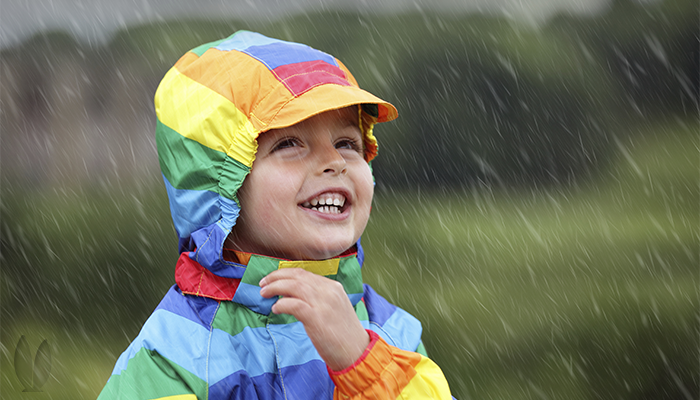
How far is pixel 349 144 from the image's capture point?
1485mm

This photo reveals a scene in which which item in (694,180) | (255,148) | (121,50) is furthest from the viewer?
(121,50)

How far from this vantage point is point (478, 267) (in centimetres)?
306

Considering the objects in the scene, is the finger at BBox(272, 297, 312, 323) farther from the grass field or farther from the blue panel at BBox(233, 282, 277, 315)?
the grass field

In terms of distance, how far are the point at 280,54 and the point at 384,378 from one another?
0.82 metres

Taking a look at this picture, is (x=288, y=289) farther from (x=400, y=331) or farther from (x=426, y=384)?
(x=400, y=331)

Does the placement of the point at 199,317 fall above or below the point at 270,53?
below

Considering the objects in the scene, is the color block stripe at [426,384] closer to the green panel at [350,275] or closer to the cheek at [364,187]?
the green panel at [350,275]

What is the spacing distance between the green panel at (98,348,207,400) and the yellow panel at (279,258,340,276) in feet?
1.05

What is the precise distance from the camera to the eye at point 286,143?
1346 millimetres

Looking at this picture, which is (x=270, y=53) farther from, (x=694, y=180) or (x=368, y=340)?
(x=694, y=180)

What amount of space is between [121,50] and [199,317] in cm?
276

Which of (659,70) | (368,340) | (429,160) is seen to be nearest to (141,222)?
(429,160)

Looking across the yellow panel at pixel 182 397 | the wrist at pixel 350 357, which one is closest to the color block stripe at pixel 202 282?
the yellow panel at pixel 182 397

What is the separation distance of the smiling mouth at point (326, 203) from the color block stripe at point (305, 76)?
25cm
